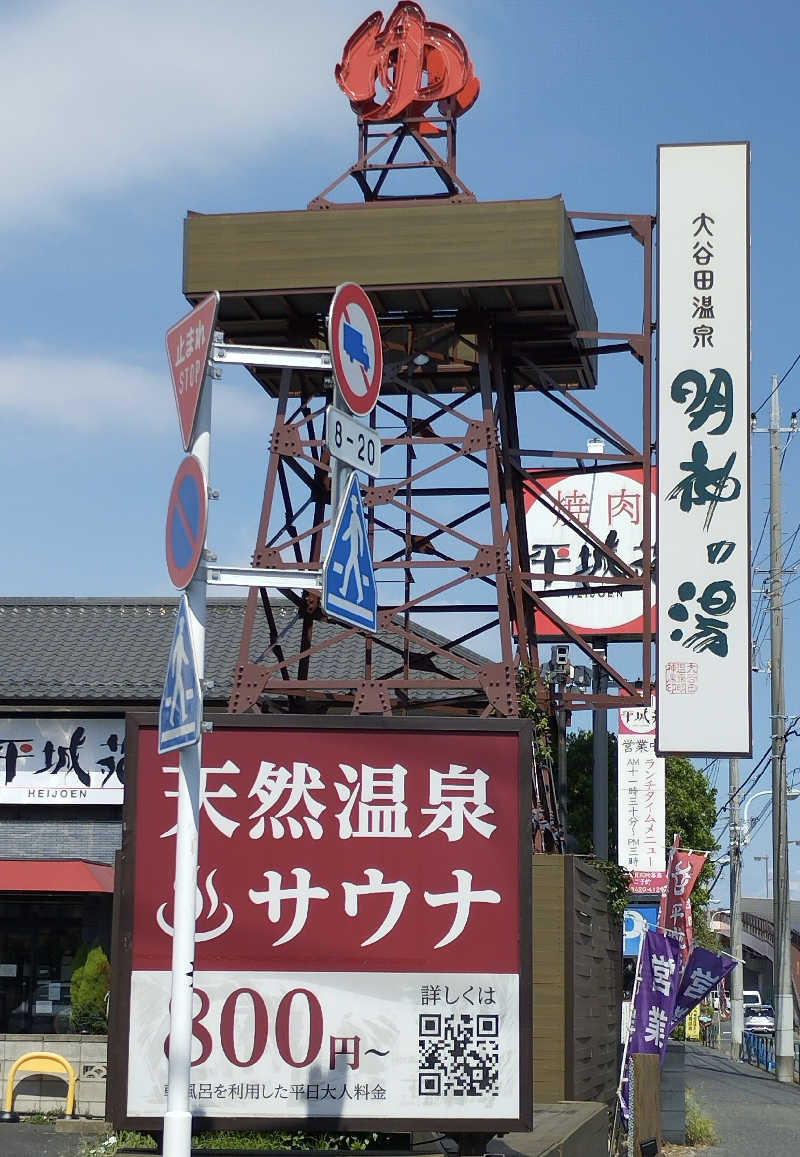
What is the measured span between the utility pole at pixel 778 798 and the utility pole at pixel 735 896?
14447 mm

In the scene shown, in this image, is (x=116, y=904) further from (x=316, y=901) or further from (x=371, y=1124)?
(x=371, y=1124)

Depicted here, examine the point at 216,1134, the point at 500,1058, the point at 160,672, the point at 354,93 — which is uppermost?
the point at 354,93

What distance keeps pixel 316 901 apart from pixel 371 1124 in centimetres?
139

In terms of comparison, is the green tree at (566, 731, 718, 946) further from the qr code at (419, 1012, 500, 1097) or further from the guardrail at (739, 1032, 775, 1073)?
the qr code at (419, 1012, 500, 1097)

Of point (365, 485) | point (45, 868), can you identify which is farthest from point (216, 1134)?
point (45, 868)

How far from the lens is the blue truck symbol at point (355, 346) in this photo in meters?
7.84

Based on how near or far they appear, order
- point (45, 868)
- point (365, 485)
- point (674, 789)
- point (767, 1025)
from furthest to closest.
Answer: point (767, 1025) → point (674, 789) → point (45, 868) → point (365, 485)

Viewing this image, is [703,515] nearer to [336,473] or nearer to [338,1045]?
[338,1045]

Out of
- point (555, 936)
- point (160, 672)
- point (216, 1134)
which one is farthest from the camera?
point (160, 672)

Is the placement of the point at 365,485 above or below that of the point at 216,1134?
above

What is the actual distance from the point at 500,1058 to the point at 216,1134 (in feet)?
9.34

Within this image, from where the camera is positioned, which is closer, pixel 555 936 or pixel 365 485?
pixel 555 936

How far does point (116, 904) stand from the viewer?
9648 millimetres

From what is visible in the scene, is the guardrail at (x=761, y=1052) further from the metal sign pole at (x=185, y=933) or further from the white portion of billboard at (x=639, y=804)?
the metal sign pole at (x=185, y=933)
